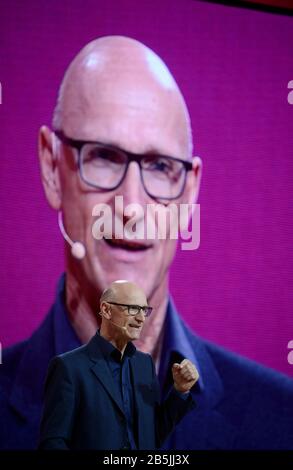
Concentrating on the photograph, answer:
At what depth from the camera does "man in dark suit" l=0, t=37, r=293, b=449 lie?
2.55 metres

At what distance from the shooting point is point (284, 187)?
117 inches

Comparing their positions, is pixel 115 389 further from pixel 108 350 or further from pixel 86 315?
pixel 86 315

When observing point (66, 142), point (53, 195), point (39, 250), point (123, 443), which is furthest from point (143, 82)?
point (123, 443)

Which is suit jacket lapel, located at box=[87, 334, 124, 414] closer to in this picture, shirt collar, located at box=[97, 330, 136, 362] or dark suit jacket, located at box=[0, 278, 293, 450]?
shirt collar, located at box=[97, 330, 136, 362]

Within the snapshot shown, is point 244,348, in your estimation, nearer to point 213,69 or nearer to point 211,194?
point 211,194

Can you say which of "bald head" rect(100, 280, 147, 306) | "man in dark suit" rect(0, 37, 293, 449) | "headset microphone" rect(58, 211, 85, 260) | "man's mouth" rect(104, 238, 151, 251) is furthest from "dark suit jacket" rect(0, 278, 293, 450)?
"bald head" rect(100, 280, 147, 306)

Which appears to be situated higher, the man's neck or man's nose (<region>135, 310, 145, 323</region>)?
man's nose (<region>135, 310, 145, 323</region>)

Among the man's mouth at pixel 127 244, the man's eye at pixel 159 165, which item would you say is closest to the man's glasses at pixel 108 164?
the man's eye at pixel 159 165

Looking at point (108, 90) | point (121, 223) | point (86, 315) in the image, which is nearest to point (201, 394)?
point (86, 315)

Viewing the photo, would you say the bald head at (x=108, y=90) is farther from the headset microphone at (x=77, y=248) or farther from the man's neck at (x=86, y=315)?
the man's neck at (x=86, y=315)

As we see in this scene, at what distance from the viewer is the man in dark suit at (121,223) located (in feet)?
8.38

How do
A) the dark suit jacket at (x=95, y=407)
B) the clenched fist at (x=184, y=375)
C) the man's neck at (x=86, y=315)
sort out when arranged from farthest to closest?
the man's neck at (x=86, y=315) < the clenched fist at (x=184, y=375) < the dark suit jacket at (x=95, y=407)

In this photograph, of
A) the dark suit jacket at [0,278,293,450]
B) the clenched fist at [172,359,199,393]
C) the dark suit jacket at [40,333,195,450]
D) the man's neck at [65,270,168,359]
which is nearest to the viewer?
the dark suit jacket at [40,333,195,450]

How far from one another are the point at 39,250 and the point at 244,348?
34.0 inches
